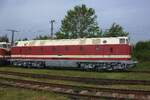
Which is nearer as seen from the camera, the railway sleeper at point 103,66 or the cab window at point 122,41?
the cab window at point 122,41

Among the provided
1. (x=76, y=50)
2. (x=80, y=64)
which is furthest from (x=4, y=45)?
(x=80, y=64)

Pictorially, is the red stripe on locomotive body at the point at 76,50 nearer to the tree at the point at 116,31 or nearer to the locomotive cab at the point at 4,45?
the locomotive cab at the point at 4,45

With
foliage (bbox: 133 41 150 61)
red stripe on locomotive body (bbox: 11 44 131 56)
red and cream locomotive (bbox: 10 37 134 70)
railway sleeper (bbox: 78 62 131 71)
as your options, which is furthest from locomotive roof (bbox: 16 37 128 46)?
foliage (bbox: 133 41 150 61)

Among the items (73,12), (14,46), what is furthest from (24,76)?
(73,12)

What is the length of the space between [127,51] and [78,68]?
6950mm

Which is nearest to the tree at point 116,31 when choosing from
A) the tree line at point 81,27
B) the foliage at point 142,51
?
the tree line at point 81,27

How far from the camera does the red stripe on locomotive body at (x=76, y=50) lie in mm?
32406

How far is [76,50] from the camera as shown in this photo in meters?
35.7

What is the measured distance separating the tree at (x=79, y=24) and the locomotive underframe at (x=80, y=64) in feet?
75.2

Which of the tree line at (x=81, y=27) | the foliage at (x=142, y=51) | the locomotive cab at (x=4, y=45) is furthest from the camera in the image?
the tree line at (x=81, y=27)

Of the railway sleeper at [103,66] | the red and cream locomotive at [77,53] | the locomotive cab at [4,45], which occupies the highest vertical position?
the locomotive cab at [4,45]

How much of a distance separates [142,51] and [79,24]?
22.5 m

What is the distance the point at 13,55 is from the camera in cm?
4209

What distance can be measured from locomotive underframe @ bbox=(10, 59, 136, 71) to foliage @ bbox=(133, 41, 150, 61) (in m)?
10.5
